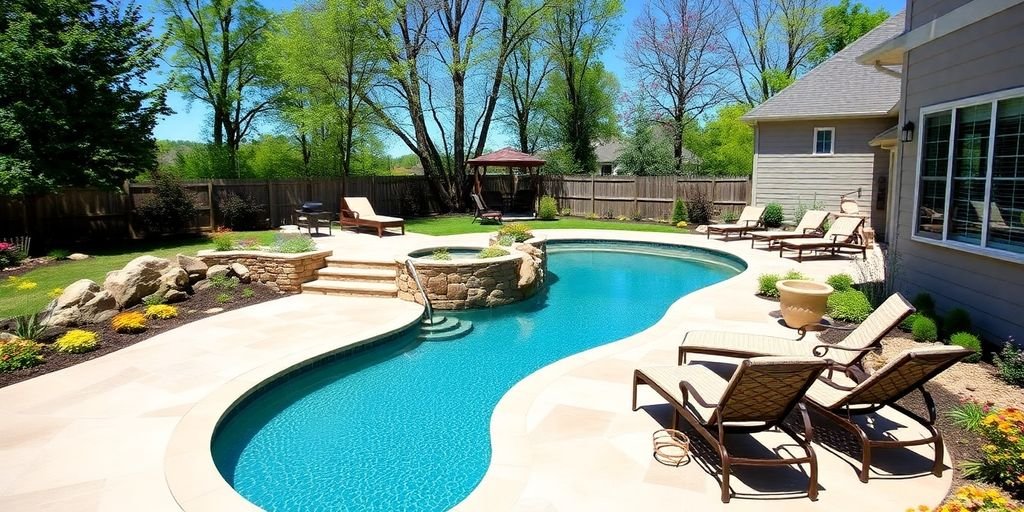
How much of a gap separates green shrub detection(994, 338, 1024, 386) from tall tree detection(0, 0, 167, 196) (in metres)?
17.1

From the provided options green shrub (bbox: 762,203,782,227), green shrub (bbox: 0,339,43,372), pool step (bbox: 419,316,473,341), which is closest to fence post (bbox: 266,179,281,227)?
pool step (bbox: 419,316,473,341)

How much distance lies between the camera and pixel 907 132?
7.95 metres

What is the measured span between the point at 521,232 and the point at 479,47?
1642 centimetres

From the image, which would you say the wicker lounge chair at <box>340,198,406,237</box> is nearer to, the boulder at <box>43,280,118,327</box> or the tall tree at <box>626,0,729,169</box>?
the boulder at <box>43,280,118,327</box>

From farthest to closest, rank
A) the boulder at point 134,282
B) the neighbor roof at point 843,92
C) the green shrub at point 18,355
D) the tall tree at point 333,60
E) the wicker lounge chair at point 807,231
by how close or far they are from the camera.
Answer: the tall tree at point 333,60
the neighbor roof at point 843,92
the wicker lounge chair at point 807,231
the boulder at point 134,282
the green shrub at point 18,355

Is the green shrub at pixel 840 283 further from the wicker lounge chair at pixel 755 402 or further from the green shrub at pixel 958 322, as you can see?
the wicker lounge chair at pixel 755 402

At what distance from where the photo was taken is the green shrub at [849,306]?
24.7 ft

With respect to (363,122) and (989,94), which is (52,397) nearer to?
(989,94)

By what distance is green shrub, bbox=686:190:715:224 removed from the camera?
67.6ft

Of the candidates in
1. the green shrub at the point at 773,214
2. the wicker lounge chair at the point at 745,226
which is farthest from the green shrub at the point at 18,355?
the green shrub at the point at 773,214

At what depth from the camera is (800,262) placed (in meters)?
12.5

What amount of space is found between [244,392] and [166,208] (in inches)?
518

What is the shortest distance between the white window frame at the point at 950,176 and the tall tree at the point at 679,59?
76.5 feet

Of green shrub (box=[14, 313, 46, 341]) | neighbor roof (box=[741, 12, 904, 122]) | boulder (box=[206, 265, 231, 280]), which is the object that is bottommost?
green shrub (box=[14, 313, 46, 341])
